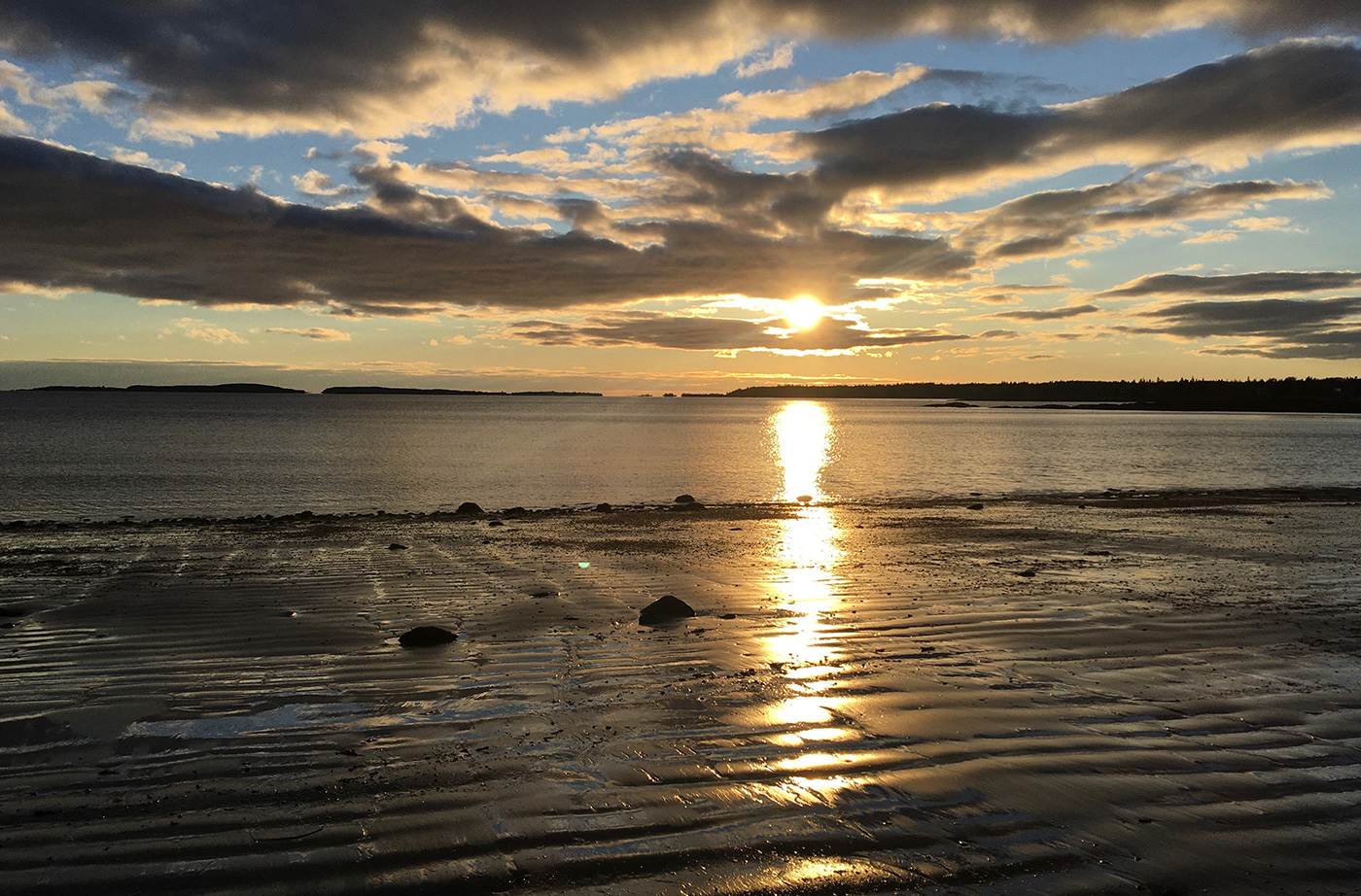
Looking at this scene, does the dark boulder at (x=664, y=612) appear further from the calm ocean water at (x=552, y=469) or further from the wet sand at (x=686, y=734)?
the calm ocean water at (x=552, y=469)

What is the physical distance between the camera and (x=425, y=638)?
1034 cm

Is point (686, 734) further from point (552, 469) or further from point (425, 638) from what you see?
point (552, 469)

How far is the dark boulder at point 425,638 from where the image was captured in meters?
10.3

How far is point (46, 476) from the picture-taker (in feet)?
137

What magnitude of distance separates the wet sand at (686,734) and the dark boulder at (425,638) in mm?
373

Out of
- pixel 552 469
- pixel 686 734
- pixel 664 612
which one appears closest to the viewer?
pixel 686 734

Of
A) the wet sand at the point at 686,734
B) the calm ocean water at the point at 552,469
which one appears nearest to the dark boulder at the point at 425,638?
the wet sand at the point at 686,734

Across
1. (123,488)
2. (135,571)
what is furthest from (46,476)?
(135,571)

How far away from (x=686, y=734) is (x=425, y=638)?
15.1 feet

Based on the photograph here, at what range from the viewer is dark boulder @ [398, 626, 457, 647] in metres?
10.3

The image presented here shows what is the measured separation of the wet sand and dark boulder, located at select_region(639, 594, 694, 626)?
0.31 m

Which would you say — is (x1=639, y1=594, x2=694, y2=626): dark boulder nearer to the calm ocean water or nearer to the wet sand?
the wet sand

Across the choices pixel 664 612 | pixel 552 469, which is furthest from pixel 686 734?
pixel 552 469

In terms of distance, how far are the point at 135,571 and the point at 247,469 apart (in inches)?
1380
